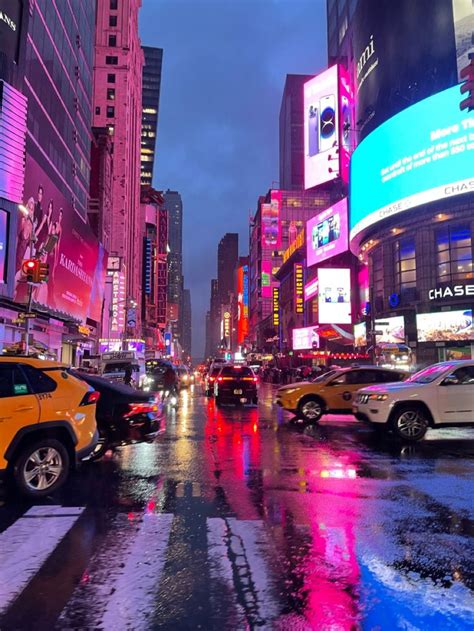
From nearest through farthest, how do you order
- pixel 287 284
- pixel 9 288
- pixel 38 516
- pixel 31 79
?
1. pixel 38 516
2. pixel 9 288
3. pixel 31 79
4. pixel 287 284

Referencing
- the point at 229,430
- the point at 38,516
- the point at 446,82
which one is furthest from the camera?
the point at 446,82

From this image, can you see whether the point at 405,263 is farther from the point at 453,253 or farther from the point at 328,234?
the point at 328,234

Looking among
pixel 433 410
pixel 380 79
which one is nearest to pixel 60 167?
pixel 380 79

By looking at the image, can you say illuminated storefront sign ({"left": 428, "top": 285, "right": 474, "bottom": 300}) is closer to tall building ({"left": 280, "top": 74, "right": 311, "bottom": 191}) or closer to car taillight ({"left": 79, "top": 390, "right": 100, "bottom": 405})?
car taillight ({"left": 79, "top": 390, "right": 100, "bottom": 405})

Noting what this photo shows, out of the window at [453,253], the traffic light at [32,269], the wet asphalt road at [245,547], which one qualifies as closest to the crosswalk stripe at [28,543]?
the wet asphalt road at [245,547]

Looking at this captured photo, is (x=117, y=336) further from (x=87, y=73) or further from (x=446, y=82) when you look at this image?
(x=446, y=82)

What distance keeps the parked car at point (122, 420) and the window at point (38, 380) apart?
2.15 metres

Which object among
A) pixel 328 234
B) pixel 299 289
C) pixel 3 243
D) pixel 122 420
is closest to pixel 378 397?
pixel 122 420

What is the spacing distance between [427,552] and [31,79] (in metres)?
37.9

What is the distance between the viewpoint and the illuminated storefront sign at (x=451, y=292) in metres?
36.2

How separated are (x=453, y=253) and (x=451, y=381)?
97.7ft

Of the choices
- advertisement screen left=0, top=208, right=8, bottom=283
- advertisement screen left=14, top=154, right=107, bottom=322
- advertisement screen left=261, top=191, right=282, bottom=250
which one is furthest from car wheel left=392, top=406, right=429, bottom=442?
advertisement screen left=261, top=191, right=282, bottom=250

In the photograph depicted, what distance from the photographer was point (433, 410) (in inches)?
453

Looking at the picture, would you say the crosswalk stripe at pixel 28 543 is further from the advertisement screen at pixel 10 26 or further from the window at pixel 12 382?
the advertisement screen at pixel 10 26
